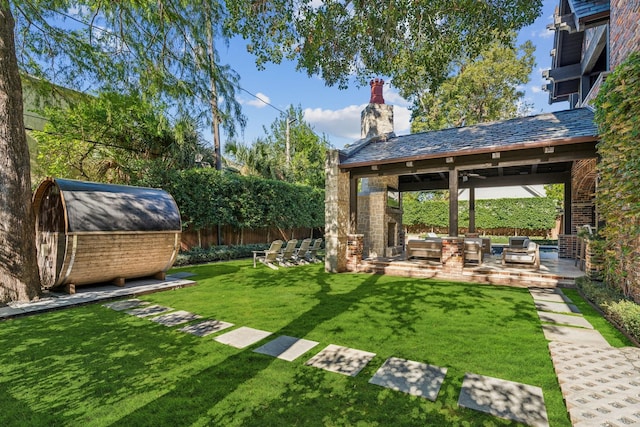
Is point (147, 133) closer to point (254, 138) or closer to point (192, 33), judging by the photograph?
point (192, 33)

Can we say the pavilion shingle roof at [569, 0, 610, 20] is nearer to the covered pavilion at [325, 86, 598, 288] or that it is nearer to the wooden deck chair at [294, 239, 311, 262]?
the covered pavilion at [325, 86, 598, 288]

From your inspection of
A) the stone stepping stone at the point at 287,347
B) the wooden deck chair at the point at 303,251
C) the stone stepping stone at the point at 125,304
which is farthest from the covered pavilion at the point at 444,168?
the stone stepping stone at the point at 287,347

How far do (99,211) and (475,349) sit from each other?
7964 mm

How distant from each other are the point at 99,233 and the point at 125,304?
1.79 m

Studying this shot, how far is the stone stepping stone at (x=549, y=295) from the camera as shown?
259 inches

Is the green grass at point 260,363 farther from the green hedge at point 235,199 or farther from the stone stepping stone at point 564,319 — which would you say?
the green hedge at point 235,199

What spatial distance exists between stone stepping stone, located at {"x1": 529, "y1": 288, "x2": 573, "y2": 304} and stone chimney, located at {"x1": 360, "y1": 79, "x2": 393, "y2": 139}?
8.71 metres

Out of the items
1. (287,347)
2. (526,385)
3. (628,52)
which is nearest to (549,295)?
(526,385)

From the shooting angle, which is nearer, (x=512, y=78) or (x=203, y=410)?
(x=203, y=410)

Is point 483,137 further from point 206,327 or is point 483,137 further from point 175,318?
point 175,318

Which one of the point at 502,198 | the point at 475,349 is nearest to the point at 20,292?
the point at 475,349

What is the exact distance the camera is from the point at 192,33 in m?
7.78

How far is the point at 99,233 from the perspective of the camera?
6848mm

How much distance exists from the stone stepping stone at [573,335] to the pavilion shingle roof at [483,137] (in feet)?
15.9
